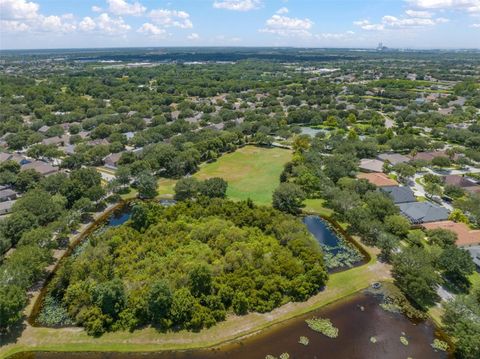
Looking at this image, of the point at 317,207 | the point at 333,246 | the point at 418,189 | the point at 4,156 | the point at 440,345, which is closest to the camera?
the point at 440,345

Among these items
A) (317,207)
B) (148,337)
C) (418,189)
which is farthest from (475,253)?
(148,337)

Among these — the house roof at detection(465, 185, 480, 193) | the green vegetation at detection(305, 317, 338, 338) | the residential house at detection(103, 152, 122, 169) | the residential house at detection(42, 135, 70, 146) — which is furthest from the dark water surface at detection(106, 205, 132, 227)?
the house roof at detection(465, 185, 480, 193)

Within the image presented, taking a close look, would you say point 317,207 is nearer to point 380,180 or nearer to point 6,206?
point 380,180

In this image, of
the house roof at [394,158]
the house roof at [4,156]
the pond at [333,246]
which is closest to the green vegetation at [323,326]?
the pond at [333,246]

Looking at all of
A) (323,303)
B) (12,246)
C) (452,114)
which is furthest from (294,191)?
(452,114)

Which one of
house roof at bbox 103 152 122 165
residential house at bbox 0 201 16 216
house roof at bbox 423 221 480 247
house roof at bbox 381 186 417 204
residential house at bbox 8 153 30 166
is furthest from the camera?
house roof at bbox 103 152 122 165

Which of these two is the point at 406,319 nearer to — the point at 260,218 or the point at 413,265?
the point at 413,265

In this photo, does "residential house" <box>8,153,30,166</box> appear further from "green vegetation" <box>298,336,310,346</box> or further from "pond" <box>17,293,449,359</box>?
"green vegetation" <box>298,336,310,346</box>

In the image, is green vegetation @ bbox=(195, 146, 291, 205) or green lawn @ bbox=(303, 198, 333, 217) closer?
green lawn @ bbox=(303, 198, 333, 217)
